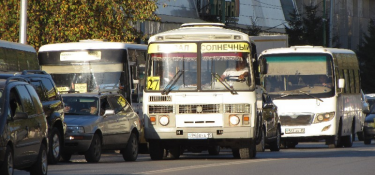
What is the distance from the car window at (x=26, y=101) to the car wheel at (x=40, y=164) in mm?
594

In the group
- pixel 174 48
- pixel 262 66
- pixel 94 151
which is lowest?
pixel 94 151

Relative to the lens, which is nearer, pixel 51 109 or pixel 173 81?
pixel 51 109

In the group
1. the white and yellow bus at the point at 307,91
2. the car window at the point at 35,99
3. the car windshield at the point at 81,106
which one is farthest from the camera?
the white and yellow bus at the point at 307,91

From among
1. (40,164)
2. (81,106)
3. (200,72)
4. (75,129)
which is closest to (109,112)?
(81,106)

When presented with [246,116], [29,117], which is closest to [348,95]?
[246,116]

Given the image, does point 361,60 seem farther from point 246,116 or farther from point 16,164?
point 16,164

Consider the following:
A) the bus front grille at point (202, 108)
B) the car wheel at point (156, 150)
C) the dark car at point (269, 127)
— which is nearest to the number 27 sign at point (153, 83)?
the bus front grille at point (202, 108)

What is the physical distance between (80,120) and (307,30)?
41202 millimetres

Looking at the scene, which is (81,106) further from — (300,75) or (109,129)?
(300,75)

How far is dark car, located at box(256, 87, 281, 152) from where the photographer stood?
24406mm

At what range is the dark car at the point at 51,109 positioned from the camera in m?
17.5

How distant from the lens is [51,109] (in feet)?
57.8

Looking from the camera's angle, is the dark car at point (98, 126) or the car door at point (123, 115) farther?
the car door at point (123, 115)

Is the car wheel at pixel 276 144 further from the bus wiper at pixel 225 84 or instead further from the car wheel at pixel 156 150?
the bus wiper at pixel 225 84
